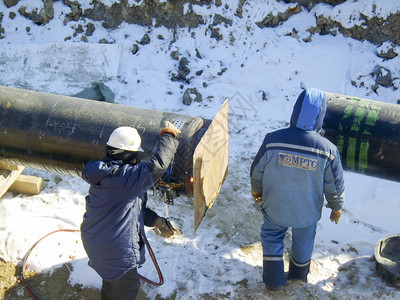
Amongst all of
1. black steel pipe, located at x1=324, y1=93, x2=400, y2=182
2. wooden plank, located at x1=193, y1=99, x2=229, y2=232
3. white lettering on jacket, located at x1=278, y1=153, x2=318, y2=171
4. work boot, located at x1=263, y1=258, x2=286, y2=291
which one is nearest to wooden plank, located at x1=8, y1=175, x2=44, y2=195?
wooden plank, located at x1=193, y1=99, x2=229, y2=232

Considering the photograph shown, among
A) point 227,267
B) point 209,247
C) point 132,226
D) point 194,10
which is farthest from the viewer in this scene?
point 194,10

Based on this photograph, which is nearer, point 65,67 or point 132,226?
point 132,226

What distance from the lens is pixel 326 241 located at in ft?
11.8

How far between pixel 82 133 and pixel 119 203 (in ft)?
2.95

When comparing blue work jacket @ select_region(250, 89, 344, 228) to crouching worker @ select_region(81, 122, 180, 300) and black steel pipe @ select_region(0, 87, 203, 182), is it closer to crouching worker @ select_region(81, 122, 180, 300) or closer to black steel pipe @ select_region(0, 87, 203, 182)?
black steel pipe @ select_region(0, 87, 203, 182)

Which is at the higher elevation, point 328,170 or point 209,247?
point 328,170

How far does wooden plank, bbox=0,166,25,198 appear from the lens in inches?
141

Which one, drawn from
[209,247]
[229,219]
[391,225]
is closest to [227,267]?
[209,247]

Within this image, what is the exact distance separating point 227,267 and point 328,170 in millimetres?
1219

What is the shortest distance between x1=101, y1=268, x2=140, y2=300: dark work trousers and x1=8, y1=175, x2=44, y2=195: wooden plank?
1.69 m

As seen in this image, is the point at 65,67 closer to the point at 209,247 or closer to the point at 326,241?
the point at 209,247

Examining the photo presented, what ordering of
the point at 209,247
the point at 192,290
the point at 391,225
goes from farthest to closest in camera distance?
the point at 391,225 < the point at 209,247 < the point at 192,290

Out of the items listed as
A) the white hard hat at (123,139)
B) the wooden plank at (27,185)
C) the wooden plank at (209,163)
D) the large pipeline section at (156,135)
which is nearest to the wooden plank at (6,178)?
the wooden plank at (27,185)

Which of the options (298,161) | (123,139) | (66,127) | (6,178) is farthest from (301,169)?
(6,178)
